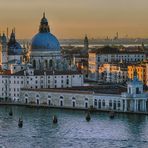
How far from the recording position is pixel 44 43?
60.3 m

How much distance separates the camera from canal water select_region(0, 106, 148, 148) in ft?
107

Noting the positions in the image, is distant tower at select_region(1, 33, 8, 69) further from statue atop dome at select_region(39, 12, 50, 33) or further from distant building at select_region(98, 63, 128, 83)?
distant building at select_region(98, 63, 128, 83)

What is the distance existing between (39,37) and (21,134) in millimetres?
26098

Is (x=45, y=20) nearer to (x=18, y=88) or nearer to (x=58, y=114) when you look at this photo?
(x=18, y=88)

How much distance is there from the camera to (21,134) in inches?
1384

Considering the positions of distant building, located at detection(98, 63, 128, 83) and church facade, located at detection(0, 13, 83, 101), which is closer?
church facade, located at detection(0, 13, 83, 101)

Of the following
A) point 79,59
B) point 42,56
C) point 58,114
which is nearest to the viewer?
point 58,114

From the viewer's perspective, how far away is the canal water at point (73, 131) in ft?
107

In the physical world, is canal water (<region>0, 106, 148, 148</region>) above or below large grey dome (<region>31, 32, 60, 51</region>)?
below

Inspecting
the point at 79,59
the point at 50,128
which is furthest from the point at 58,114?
the point at 79,59

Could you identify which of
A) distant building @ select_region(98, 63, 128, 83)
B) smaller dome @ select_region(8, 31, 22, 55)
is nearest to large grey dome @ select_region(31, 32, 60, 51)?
smaller dome @ select_region(8, 31, 22, 55)

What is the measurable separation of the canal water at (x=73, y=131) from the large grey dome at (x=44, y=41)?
15968 mm

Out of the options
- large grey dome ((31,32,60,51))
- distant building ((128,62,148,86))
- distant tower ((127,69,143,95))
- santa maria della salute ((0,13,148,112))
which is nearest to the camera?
distant tower ((127,69,143,95))

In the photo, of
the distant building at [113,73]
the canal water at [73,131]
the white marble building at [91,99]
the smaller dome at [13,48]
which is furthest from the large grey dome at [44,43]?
the canal water at [73,131]
